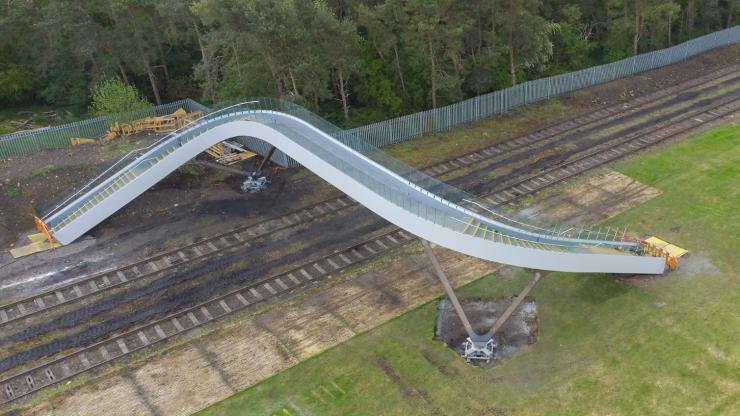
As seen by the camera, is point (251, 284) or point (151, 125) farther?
point (151, 125)

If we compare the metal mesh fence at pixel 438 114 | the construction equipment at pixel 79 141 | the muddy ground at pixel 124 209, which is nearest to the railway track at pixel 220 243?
the muddy ground at pixel 124 209

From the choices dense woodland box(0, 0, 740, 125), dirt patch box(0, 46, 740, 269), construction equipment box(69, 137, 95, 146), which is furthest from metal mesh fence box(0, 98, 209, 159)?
dense woodland box(0, 0, 740, 125)

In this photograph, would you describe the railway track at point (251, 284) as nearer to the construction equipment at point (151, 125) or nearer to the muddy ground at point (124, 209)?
the muddy ground at point (124, 209)

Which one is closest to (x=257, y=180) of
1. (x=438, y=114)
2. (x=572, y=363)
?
(x=438, y=114)

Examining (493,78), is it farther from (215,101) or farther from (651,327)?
(651,327)

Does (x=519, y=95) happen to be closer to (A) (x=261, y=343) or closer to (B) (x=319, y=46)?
(B) (x=319, y=46)

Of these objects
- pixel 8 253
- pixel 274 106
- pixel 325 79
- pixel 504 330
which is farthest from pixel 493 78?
pixel 8 253

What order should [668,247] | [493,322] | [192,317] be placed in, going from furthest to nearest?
[668,247]
[192,317]
[493,322]
